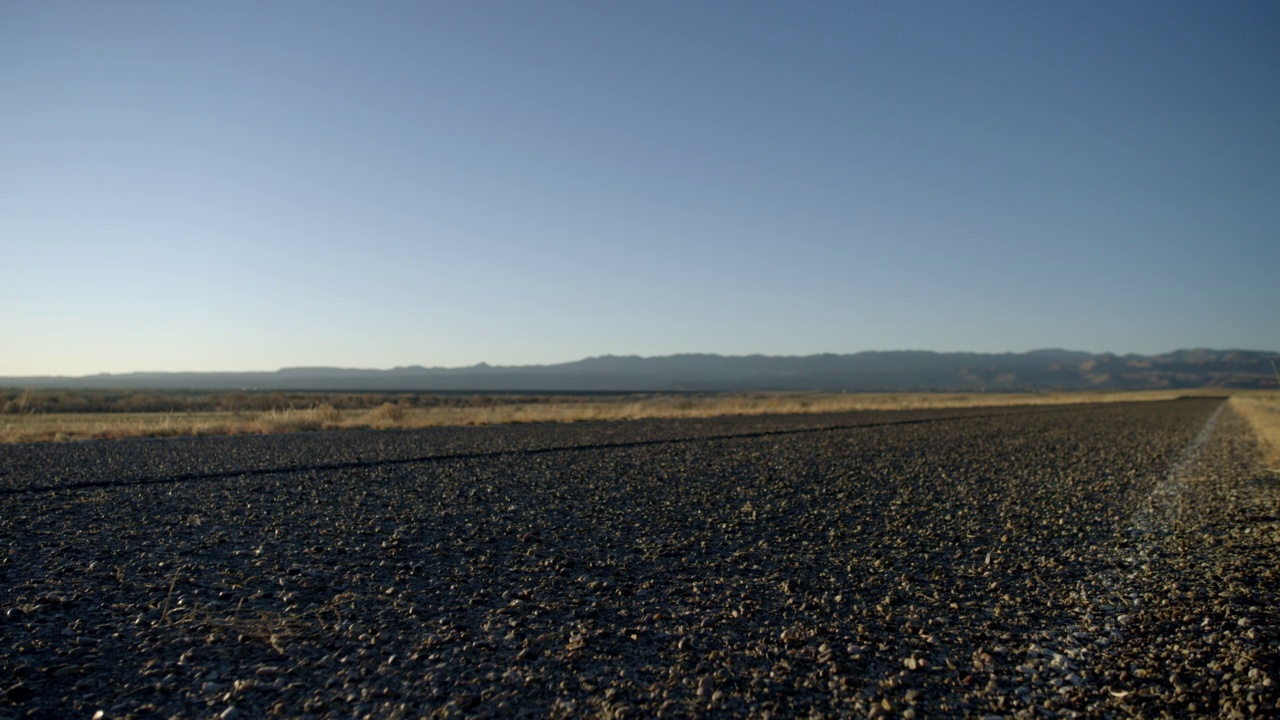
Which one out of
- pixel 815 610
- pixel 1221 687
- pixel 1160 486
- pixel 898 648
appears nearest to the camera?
pixel 1221 687

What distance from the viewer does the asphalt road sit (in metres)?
4.01

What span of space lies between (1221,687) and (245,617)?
5721 mm

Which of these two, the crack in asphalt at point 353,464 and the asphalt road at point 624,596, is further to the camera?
the crack in asphalt at point 353,464

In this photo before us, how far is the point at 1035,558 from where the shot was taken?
7.39m

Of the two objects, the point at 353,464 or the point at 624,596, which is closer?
the point at 624,596

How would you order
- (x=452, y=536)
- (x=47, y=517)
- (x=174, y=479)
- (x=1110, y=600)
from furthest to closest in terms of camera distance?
(x=174, y=479) < (x=47, y=517) < (x=452, y=536) < (x=1110, y=600)

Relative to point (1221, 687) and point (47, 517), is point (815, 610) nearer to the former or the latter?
point (1221, 687)

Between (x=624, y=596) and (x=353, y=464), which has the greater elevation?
(x=353, y=464)

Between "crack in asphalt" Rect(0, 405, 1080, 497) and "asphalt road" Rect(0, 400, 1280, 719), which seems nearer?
"asphalt road" Rect(0, 400, 1280, 719)

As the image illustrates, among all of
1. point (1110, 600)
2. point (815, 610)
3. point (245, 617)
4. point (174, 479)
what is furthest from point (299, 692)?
point (174, 479)

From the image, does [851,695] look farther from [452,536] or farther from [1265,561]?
[1265,561]

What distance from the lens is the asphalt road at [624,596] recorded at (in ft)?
13.2

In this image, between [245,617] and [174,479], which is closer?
[245,617]

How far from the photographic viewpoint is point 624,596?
19.1ft
